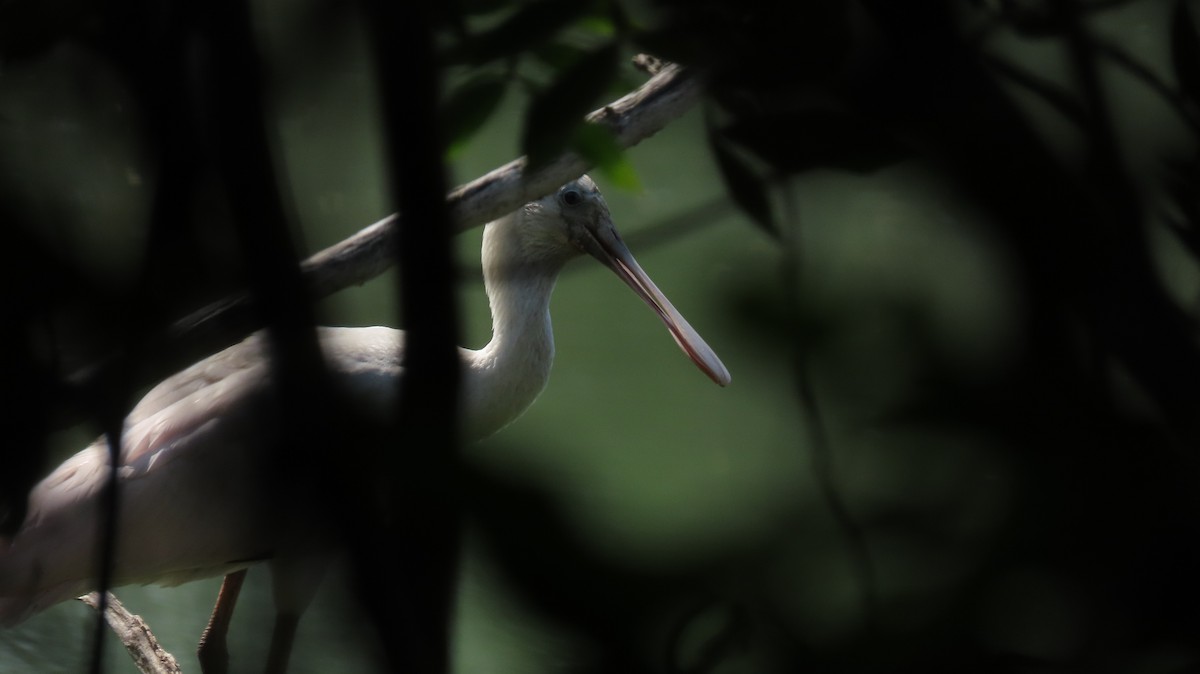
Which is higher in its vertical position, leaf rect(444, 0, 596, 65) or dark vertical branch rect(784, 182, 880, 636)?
leaf rect(444, 0, 596, 65)

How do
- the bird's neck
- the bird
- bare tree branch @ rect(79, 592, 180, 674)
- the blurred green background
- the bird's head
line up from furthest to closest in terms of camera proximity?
1. the bird's head
2. the bird's neck
3. bare tree branch @ rect(79, 592, 180, 674)
4. the bird
5. the blurred green background

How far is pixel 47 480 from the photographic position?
65 centimetres

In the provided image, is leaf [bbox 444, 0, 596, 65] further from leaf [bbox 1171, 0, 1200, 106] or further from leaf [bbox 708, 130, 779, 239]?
leaf [bbox 1171, 0, 1200, 106]

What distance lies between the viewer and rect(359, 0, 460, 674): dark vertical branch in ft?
1.68

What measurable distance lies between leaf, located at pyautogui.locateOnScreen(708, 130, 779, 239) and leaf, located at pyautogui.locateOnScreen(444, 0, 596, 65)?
78 mm

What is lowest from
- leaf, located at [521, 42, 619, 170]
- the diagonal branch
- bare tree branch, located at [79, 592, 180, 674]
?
bare tree branch, located at [79, 592, 180, 674]

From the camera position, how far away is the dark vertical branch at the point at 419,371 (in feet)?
1.68

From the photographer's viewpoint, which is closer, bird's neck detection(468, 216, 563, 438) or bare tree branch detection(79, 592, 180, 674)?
bare tree branch detection(79, 592, 180, 674)

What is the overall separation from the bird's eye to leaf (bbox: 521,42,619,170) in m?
2.37

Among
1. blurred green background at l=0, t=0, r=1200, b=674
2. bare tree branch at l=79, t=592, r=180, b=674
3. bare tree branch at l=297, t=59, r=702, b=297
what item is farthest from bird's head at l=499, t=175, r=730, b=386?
blurred green background at l=0, t=0, r=1200, b=674

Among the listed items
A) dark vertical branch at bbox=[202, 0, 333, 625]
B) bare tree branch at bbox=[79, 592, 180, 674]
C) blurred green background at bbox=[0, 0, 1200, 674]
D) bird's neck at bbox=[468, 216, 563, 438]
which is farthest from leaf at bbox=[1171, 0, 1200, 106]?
bare tree branch at bbox=[79, 592, 180, 674]

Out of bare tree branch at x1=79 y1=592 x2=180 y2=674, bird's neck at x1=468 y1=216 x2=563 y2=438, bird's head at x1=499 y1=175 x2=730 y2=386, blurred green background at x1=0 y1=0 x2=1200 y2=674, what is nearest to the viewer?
Result: blurred green background at x1=0 y1=0 x2=1200 y2=674

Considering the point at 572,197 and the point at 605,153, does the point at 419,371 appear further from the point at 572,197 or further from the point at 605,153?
the point at 572,197

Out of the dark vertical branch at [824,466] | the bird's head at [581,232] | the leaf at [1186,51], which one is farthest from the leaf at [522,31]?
the bird's head at [581,232]
